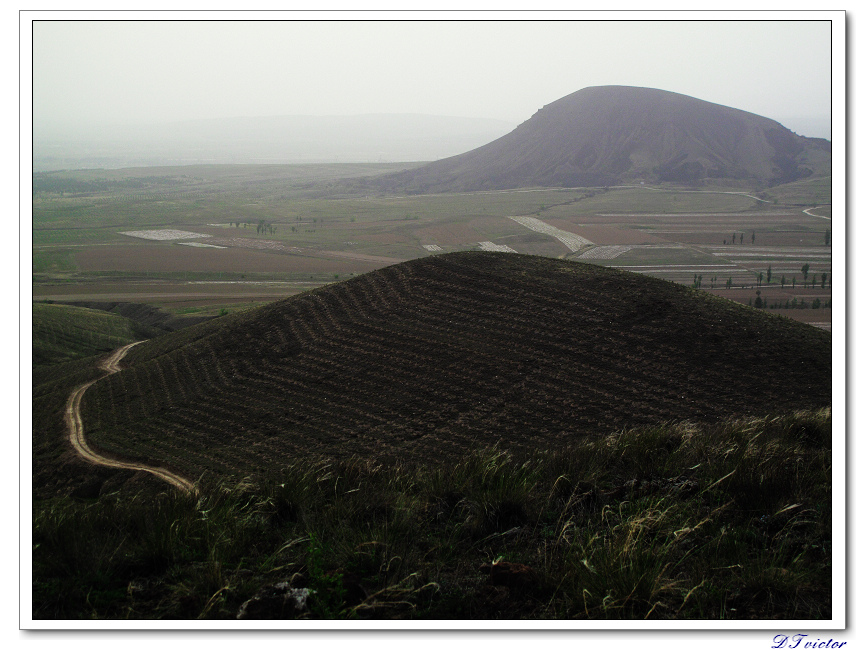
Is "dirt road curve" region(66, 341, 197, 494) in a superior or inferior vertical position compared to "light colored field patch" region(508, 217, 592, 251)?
inferior

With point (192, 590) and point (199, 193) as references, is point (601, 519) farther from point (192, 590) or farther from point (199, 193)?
point (199, 193)

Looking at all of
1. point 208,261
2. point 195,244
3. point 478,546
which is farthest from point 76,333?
point 195,244

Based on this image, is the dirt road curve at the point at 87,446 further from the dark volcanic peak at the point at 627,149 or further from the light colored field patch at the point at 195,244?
the dark volcanic peak at the point at 627,149

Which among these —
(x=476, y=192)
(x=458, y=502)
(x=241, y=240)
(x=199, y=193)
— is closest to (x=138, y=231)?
(x=241, y=240)

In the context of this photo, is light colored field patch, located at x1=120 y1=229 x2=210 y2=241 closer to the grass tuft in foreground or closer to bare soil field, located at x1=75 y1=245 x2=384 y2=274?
bare soil field, located at x1=75 y1=245 x2=384 y2=274

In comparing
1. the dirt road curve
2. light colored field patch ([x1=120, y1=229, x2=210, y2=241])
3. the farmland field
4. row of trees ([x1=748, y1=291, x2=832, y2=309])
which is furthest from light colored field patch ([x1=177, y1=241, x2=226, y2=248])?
the dirt road curve
